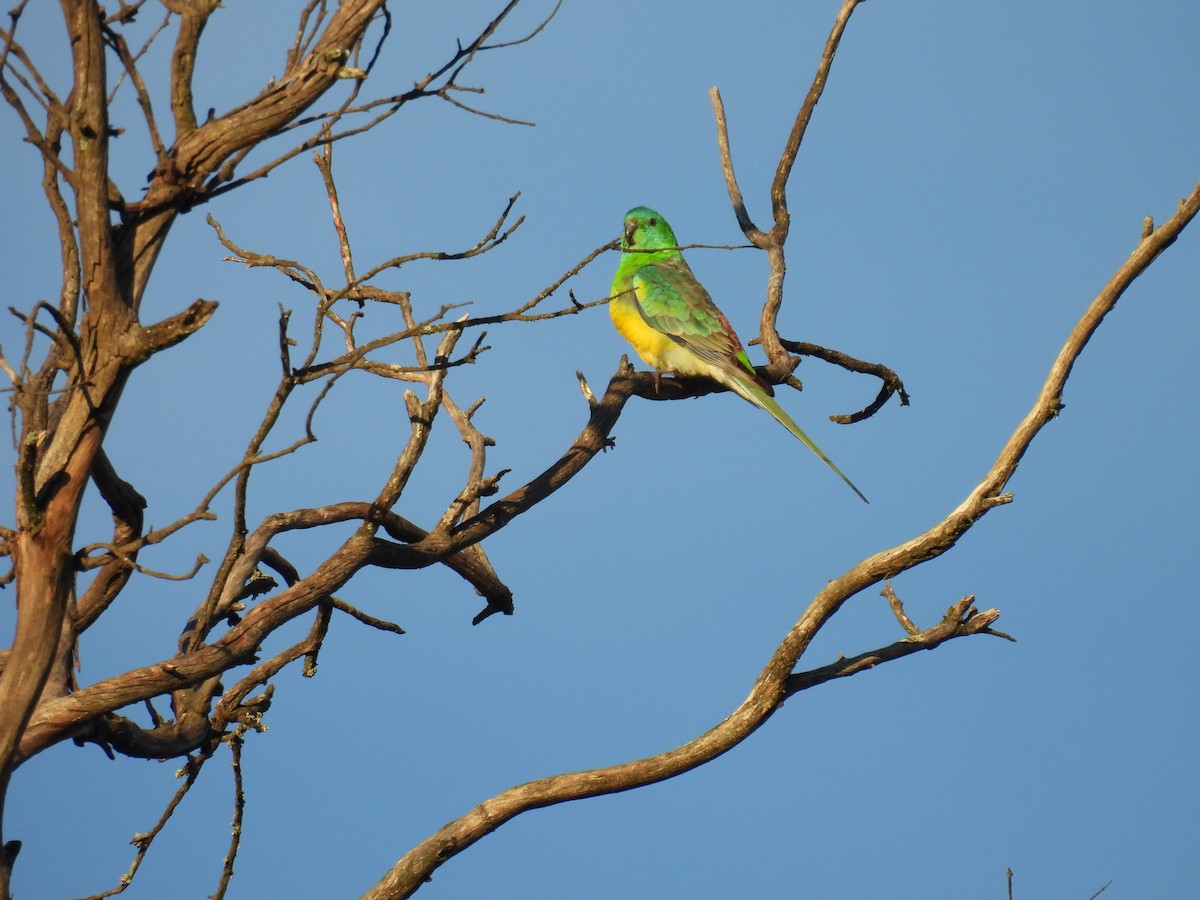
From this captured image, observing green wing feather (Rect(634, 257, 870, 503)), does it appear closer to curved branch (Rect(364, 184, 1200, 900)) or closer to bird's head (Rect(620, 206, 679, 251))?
bird's head (Rect(620, 206, 679, 251))

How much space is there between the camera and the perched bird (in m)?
6.08

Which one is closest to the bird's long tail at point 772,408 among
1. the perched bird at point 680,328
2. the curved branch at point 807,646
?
the perched bird at point 680,328

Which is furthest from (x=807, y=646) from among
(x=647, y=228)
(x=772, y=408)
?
(x=647, y=228)

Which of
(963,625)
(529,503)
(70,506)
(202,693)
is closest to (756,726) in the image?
(963,625)

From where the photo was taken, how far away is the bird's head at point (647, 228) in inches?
300

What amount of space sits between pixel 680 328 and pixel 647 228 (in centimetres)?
144

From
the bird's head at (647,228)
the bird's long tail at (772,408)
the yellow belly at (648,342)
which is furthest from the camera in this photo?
the bird's head at (647,228)

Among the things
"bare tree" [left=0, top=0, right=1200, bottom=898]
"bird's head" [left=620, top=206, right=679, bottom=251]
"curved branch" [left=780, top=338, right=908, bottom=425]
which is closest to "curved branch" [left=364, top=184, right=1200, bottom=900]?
"bare tree" [left=0, top=0, right=1200, bottom=898]

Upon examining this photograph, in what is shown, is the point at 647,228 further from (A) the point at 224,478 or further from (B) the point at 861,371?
(A) the point at 224,478

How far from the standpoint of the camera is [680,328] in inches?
256

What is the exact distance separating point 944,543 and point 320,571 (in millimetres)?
2404

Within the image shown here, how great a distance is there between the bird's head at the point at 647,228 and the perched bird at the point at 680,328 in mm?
242

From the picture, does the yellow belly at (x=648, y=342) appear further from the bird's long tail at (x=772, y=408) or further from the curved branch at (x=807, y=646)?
the curved branch at (x=807, y=646)

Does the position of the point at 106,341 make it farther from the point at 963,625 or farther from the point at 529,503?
the point at 963,625
